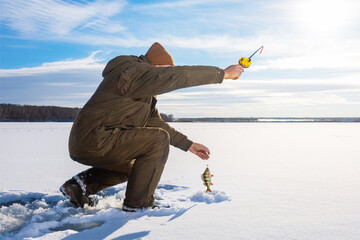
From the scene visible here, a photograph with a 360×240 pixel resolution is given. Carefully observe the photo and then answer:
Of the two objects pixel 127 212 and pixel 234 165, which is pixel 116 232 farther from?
Answer: pixel 234 165

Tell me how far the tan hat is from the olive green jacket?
0.38 ft

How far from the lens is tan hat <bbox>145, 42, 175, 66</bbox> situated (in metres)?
2.76

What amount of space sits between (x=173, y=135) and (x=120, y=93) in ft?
2.85

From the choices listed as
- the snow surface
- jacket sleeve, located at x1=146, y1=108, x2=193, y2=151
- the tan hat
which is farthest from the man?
jacket sleeve, located at x1=146, y1=108, x2=193, y2=151

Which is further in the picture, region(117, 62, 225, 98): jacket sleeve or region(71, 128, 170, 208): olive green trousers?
region(71, 128, 170, 208): olive green trousers

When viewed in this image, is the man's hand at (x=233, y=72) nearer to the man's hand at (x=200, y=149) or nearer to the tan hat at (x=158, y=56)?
the tan hat at (x=158, y=56)

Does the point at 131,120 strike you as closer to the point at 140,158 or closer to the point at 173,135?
the point at 140,158

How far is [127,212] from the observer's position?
2.61 m

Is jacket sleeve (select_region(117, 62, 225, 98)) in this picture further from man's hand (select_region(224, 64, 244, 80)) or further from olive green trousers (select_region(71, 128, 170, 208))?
olive green trousers (select_region(71, 128, 170, 208))

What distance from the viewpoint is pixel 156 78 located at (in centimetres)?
244

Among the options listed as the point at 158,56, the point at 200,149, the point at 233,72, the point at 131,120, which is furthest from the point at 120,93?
the point at 200,149

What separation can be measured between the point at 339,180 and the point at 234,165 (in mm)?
1817

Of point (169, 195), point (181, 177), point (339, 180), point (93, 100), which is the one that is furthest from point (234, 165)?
point (93, 100)

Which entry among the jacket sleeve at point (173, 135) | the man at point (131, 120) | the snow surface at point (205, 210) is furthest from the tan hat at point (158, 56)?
the snow surface at point (205, 210)
